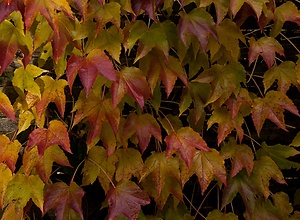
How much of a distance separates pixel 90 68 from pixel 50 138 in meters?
0.26

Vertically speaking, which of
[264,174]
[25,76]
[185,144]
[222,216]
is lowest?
[222,216]

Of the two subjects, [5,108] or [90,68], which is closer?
[90,68]

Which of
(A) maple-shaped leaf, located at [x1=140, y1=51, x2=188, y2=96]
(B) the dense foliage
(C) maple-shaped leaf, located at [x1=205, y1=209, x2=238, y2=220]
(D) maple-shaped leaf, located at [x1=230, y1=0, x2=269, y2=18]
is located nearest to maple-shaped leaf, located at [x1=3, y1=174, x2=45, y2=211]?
(B) the dense foliage

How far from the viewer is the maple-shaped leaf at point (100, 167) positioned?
154 cm

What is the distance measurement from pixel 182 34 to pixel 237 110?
0.32 meters

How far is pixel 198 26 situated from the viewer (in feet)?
4.71

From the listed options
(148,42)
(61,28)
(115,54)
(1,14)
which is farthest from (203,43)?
(1,14)

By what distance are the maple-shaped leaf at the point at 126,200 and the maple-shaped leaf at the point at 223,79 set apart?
38cm

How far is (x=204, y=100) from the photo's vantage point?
5.20 feet

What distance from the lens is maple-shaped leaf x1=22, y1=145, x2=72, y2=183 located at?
56.9 inches

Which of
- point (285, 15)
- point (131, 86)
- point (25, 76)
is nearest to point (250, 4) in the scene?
point (285, 15)

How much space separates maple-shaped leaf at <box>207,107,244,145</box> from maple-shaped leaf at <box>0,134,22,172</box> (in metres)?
0.65

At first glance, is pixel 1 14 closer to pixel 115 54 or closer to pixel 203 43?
pixel 115 54

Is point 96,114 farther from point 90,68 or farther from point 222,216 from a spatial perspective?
point 222,216
